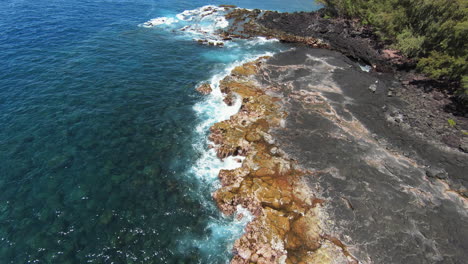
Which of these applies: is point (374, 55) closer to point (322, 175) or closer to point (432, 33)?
point (432, 33)

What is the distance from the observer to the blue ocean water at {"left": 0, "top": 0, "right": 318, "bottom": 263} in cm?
2488

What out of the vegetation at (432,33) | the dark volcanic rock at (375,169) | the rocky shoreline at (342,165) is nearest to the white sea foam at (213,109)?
the rocky shoreline at (342,165)

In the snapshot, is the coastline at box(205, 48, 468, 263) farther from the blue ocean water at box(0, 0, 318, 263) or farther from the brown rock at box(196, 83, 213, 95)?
the blue ocean water at box(0, 0, 318, 263)

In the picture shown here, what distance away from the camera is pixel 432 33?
173 ft

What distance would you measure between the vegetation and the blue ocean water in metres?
31.8

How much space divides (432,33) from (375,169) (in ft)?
142

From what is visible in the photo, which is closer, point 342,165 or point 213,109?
point 342,165

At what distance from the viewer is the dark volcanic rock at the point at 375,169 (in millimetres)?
25438

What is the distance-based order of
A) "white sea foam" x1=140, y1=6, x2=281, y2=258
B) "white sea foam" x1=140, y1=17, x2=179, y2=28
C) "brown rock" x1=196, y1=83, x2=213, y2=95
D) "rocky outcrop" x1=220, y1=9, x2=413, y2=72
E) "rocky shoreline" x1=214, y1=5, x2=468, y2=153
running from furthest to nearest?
1. "white sea foam" x1=140, y1=17, x2=179, y2=28
2. "rocky outcrop" x1=220, y1=9, x2=413, y2=72
3. "brown rock" x1=196, y1=83, x2=213, y2=95
4. "rocky shoreline" x1=214, y1=5, x2=468, y2=153
5. "white sea foam" x1=140, y1=6, x2=281, y2=258

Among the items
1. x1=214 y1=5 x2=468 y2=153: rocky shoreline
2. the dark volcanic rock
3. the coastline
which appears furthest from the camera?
x1=214 y1=5 x2=468 y2=153: rocky shoreline

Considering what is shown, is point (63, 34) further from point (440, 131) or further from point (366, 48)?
point (440, 131)

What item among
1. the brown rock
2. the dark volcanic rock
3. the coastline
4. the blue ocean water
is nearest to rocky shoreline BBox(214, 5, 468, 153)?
the dark volcanic rock

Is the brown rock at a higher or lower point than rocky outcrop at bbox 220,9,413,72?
lower

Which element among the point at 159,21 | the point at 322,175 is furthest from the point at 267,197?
the point at 159,21
